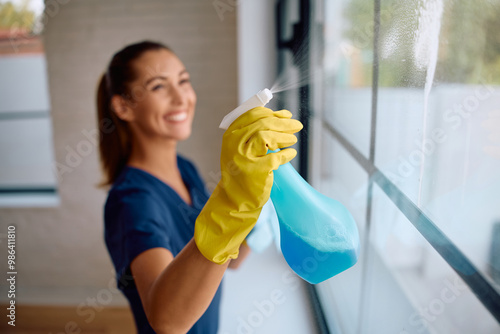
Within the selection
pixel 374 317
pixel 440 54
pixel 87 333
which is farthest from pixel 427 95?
pixel 87 333

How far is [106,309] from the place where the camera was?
2.40 metres

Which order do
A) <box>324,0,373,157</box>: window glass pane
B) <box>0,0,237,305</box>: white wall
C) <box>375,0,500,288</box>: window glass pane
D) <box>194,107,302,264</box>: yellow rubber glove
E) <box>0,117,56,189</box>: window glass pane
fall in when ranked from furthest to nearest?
<box>0,117,56,189</box>: window glass pane
<box>0,0,237,305</box>: white wall
<box>324,0,373,157</box>: window glass pane
<box>194,107,302,264</box>: yellow rubber glove
<box>375,0,500,288</box>: window glass pane

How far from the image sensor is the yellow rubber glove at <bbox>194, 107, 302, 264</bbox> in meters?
0.48

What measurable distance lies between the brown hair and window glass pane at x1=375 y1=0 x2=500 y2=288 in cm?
65

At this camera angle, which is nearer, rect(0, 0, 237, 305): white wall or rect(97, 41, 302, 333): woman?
rect(97, 41, 302, 333): woman

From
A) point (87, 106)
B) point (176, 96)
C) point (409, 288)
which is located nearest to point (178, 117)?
point (176, 96)

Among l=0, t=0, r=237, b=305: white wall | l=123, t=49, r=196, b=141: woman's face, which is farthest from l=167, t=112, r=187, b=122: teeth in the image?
l=0, t=0, r=237, b=305: white wall

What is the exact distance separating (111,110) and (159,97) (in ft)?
0.51

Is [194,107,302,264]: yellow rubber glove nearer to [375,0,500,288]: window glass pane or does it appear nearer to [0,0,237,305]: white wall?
[375,0,500,288]: window glass pane

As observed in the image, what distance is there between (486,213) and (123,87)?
860 millimetres

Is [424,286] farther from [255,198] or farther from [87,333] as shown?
[87,333]

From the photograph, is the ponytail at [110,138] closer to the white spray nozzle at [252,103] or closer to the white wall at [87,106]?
the white spray nozzle at [252,103]

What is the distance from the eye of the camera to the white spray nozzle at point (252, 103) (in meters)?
0.50

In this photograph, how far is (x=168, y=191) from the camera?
3.43ft
